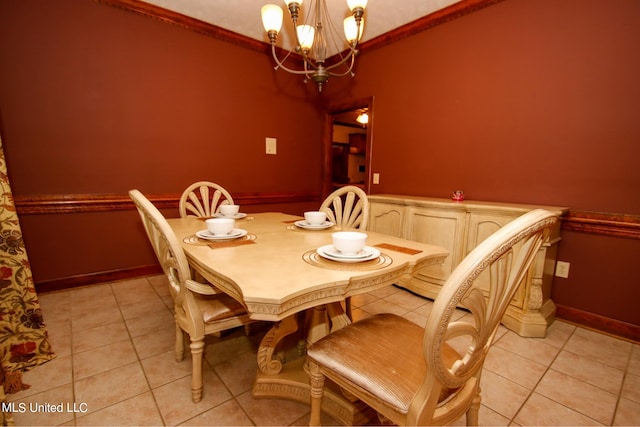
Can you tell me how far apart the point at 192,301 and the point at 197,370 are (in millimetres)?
319

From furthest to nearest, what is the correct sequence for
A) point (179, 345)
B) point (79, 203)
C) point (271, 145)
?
1. point (271, 145)
2. point (79, 203)
3. point (179, 345)

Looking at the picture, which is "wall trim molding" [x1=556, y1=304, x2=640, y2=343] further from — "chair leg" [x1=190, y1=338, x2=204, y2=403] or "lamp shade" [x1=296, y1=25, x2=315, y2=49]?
"lamp shade" [x1=296, y1=25, x2=315, y2=49]

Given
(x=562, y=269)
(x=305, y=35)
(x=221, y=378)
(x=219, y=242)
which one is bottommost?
(x=221, y=378)

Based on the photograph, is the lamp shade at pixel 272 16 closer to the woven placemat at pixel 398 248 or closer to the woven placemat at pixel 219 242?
the woven placemat at pixel 219 242

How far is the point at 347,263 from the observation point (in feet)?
3.43

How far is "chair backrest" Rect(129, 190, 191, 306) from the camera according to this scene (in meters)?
1.17

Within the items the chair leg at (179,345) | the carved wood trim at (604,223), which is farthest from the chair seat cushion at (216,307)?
the carved wood trim at (604,223)

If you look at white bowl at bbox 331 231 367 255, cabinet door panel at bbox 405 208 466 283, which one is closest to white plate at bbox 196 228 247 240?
white bowl at bbox 331 231 367 255

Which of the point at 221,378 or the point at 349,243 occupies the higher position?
the point at 349,243

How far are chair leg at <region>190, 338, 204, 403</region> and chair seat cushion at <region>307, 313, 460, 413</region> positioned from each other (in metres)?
0.56

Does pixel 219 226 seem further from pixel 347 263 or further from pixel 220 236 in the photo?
pixel 347 263

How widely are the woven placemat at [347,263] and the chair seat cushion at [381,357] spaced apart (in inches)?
10.0

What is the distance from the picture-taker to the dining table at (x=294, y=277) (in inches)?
33.2

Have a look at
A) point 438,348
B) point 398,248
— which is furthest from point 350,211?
point 438,348
